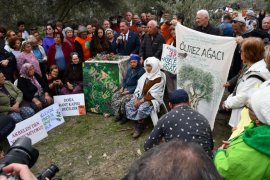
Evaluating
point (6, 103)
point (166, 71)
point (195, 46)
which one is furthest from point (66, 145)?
point (195, 46)

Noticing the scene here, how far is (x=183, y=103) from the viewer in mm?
3377

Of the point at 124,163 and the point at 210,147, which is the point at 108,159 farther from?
the point at 210,147

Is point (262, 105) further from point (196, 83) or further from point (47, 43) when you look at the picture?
point (47, 43)

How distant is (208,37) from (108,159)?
2613mm

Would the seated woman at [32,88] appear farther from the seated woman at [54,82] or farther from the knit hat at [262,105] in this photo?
the knit hat at [262,105]

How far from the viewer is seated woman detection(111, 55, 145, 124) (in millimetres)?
6328

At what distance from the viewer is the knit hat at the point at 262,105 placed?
2057 millimetres

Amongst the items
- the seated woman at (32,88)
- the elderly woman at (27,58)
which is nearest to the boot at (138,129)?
the seated woman at (32,88)

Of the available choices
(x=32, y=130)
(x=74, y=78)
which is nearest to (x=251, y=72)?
(x=32, y=130)

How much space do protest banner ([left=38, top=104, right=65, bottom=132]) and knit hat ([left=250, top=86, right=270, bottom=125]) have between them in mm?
4750

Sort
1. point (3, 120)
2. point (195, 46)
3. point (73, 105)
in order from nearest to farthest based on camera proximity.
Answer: point (3, 120)
point (195, 46)
point (73, 105)

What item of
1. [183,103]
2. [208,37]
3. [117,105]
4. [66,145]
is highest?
[208,37]

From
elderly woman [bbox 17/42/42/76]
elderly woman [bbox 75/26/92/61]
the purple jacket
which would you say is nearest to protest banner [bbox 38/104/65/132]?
elderly woman [bbox 17/42/42/76]

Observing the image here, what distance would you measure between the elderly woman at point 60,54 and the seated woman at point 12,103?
53.7 inches
